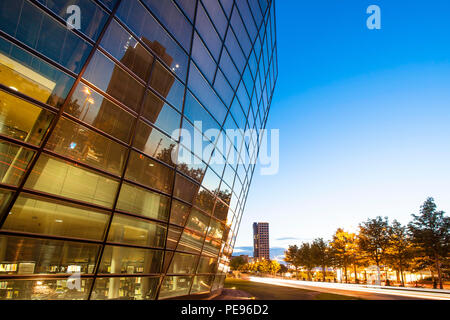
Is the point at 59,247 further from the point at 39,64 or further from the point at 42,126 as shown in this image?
the point at 39,64

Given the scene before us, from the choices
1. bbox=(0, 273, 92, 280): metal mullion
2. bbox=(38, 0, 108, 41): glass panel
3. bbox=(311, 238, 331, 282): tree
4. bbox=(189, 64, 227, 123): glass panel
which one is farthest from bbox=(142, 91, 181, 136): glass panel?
bbox=(311, 238, 331, 282): tree

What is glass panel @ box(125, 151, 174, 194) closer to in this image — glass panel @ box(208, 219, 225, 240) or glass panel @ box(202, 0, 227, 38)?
glass panel @ box(208, 219, 225, 240)

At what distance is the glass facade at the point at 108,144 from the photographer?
682cm

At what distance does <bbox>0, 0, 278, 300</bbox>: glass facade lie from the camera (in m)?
6.82

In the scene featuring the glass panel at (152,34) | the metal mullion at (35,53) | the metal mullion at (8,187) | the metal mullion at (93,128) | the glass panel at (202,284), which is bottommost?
the glass panel at (202,284)

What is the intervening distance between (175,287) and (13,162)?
378 inches

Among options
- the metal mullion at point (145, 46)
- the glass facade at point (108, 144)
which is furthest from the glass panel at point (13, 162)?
the metal mullion at point (145, 46)

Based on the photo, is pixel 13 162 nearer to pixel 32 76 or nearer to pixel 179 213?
pixel 32 76

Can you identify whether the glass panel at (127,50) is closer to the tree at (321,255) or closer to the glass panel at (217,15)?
the glass panel at (217,15)

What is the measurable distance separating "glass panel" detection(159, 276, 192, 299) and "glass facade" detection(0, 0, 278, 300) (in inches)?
3.4

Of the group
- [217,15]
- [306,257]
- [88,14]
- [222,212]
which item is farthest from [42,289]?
[306,257]

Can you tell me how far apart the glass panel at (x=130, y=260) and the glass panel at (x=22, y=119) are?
15.0 ft
